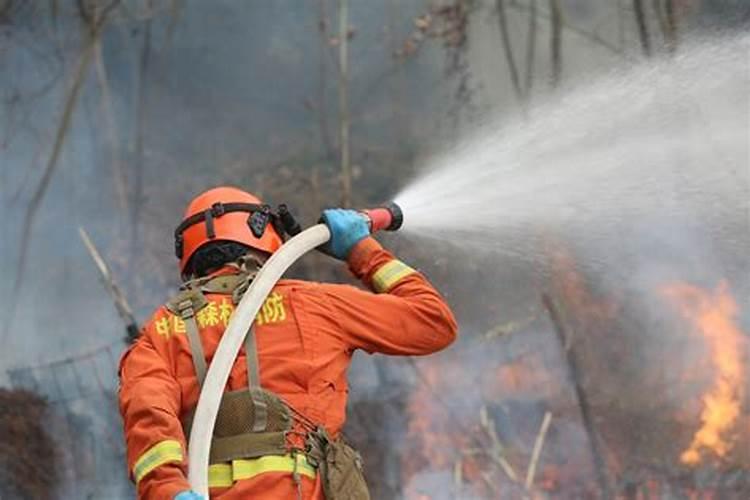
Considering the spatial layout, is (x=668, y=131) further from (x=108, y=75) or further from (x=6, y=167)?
(x=6, y=167)

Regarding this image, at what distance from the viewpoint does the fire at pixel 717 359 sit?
751 centimetres

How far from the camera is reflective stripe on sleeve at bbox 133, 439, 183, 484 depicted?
340 centimetres

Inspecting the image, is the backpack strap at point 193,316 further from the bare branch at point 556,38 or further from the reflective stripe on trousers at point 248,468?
the bare branch at point 556,38

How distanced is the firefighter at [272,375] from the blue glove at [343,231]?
0.32 feet

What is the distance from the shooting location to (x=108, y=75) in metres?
8.20

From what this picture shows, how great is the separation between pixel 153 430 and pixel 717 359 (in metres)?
5.05

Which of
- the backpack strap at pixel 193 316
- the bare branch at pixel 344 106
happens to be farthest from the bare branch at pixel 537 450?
the backpack strap at pixel 193 316

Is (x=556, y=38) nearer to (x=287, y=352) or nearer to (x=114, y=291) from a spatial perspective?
(x=114, y=291)

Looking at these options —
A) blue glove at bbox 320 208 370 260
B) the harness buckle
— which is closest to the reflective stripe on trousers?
blue glove at bbox 320 208 370 260

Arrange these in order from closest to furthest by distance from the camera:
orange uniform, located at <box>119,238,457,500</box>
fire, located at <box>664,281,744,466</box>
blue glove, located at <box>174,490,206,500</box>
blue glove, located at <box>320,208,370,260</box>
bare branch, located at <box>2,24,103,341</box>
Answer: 1. blue glove, located at <box>174,490,206,500</box>
2. orange uniform, located at <box>119,238,457,500</box>
3. blue glove, located at <box>320,208,370,260</box>
4. fire, located at <box>664,281,744,466</box>
5. bare branch, located at <box>2,24,103,341</box>

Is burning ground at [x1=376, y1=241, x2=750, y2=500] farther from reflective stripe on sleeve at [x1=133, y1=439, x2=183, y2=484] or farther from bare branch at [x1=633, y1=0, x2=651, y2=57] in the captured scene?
reflective stripe on sleeve at [x1=133, y1=439, x2=183, y2=484]

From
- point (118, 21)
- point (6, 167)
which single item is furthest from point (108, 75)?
point (6, 167)

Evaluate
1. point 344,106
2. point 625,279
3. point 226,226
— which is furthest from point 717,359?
point 226,226

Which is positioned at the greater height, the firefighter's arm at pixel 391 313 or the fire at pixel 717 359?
the firefighter's arm at pixel 391 313
